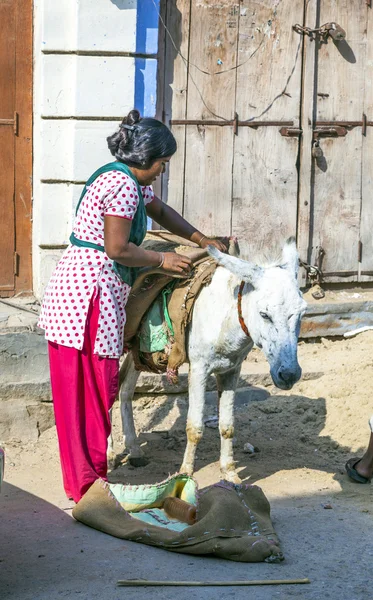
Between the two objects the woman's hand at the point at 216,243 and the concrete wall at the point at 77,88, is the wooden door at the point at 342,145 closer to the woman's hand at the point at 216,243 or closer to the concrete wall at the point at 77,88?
the concrete wall at the point at 77,88

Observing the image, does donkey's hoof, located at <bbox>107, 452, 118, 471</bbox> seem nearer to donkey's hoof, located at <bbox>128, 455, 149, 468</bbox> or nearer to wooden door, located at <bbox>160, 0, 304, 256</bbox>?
donkey's hoof, located at <bbox>128, 455, 149, 468</bbox>

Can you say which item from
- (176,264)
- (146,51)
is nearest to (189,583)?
(176,264)

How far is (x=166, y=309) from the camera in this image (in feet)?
17.8

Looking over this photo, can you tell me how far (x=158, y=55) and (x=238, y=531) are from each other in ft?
12.6

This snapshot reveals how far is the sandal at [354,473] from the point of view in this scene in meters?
5.69

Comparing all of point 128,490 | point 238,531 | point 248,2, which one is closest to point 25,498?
point 128,490

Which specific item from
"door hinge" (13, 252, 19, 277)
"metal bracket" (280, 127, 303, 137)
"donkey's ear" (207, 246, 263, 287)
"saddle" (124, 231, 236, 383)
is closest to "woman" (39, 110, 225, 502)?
"donkey's ear" (207, 246, 263, 287)

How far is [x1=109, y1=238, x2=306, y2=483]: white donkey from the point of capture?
4824mm

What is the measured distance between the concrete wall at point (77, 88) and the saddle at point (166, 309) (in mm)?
1501

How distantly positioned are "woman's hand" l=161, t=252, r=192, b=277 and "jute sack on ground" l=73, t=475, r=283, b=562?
1062 millimetres

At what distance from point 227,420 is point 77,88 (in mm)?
2658

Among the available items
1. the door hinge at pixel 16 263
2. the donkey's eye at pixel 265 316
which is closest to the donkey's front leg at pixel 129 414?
the donkey's eye at pixel 265 316

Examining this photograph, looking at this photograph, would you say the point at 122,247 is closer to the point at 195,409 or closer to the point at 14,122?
the point at 195,409

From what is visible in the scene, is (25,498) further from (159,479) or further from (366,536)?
(366,536)
